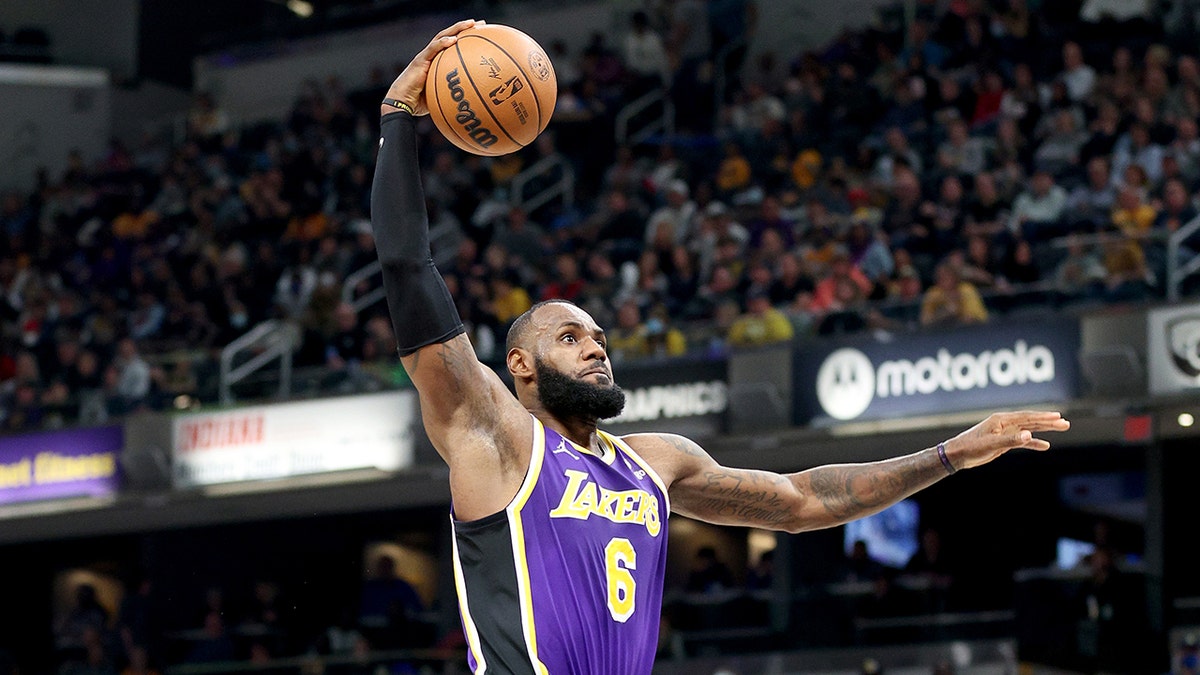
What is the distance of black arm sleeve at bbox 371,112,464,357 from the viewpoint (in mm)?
5125

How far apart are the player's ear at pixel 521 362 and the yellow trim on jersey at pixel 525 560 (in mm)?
405

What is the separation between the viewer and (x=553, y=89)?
20.0ft

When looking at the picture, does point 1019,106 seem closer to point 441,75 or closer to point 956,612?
point 956,612

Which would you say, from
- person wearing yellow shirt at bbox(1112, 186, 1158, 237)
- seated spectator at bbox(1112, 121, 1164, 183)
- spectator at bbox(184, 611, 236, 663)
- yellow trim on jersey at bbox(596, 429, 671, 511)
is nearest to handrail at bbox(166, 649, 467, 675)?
spectator at bbox(184, 611, 236, 663)

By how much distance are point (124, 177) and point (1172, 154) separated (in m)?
16.5

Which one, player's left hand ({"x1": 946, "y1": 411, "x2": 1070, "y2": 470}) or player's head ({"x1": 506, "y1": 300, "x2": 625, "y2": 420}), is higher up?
player's head ({"x1": 506, "y1": 300, "x2": 625, "y2": 420})

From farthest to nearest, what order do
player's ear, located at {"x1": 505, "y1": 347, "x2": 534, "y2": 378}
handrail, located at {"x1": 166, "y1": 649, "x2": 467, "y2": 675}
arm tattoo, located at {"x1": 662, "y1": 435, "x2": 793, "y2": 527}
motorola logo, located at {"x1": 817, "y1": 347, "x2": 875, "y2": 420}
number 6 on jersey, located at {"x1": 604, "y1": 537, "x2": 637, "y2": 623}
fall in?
1. handrail, located at {"x1": 166, "y1": 649, "x2": 467, "y2": 675}
2. motorola logo, located at {"x1": 817, "y1": 347, "x2": 875, "y2": 420}
3. arm tattoo, located at {"x1": 662, "y1": 435, "x2": 793, "y2": 527}
4. player's ear, located at {"x1": 505, "y1": 347, "x2": 534, "y2": 378}
5. number 6 on jersey, located at {"x1": 604, "y1": 537, "x2": 637, "y2": 623}

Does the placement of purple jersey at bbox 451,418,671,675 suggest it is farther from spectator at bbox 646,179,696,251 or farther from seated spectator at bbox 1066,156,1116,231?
spectator at bbox 646,179,696,251

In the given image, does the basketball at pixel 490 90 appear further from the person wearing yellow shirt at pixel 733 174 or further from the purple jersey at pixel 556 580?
the person wearing yellow shirt at pixel 733 174

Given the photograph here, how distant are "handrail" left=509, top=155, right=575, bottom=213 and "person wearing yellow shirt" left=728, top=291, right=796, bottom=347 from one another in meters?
6.56

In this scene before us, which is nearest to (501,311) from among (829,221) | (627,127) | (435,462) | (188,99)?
(435,462)

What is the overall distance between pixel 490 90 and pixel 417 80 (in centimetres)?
31

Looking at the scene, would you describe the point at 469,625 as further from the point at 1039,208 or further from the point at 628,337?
the point at 1039,208

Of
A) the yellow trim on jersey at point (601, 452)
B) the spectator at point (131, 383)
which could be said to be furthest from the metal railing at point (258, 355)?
the yellow trim on jersey at point (601, 452)
